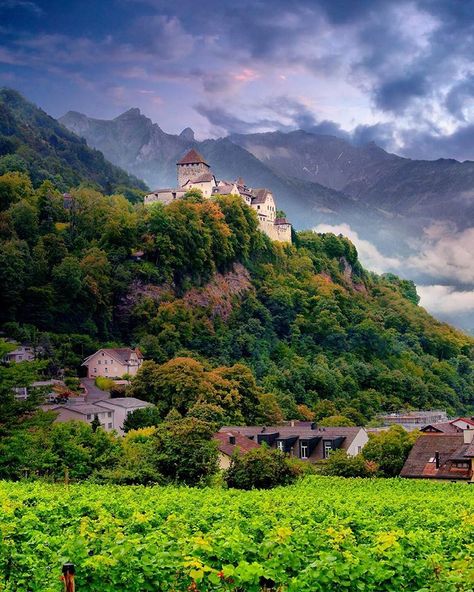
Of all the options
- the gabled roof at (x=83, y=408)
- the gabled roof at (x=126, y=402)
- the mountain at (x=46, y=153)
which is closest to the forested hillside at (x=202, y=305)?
the gabled roof at (x=126, y=402)

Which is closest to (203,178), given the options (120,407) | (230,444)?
(120,407)

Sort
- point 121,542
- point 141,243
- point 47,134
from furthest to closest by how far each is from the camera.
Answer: point 47,134, point 141,243, point 121,542

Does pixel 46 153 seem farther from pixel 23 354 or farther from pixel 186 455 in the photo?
pixel 186 455

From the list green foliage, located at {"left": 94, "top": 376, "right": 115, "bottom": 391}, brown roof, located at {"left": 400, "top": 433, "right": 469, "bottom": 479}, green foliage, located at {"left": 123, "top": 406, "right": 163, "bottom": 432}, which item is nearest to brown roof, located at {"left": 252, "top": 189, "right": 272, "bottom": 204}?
green foliage, located at {"left": 94, "top": 376, "right": 115, "bottom": 391}

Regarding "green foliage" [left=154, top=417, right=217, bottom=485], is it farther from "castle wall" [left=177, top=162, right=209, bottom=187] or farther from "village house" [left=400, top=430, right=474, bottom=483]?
"castle wall" [left=177, top=162, right=209, bottom=187]

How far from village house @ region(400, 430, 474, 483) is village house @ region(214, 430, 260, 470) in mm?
9874

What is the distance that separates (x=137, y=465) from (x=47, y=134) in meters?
117

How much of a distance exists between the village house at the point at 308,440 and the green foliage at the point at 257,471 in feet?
48.7

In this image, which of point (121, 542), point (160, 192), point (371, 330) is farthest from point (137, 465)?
point (160, 192)

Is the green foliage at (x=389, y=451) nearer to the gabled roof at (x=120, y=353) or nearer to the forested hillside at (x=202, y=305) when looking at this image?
the forested hillside at (x=202, y=305)

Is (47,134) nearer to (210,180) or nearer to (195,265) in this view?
(210,180)

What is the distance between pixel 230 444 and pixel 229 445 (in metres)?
0.57

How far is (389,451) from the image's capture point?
49.3 m

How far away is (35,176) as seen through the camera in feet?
346
